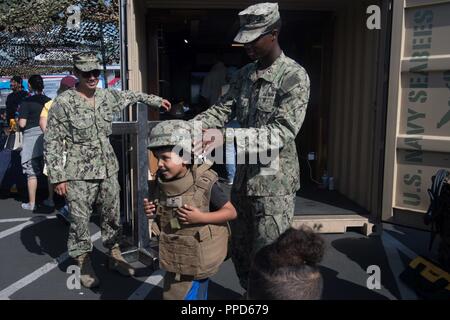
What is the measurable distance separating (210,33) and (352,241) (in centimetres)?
484

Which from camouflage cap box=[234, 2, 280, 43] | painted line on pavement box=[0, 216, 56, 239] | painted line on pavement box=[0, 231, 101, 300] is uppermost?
camouflage cap box=[234, 2, 280, 43]

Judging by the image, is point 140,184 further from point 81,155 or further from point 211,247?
point 211,247

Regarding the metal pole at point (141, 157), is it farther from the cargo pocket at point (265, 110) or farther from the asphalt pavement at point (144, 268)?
the cargo pocket at point (265, 110)

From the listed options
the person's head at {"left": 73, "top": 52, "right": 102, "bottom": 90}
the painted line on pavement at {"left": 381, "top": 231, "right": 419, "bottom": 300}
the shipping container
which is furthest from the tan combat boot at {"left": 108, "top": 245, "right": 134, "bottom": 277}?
the painted line on pavement at {"left": 381, "top": 231, "right": 419, "bottom": 300}

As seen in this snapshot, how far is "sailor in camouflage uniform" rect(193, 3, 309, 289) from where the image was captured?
92.1 inches

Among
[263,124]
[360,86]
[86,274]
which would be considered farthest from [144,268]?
[360,86]

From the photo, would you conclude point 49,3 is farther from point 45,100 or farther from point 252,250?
point 252,250

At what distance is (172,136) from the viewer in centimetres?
220

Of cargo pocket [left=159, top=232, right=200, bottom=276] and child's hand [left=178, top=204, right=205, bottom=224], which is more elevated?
child's hand [left=178, top=204, right=205, bottom=224]

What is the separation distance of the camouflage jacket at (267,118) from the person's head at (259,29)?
13 centimetres

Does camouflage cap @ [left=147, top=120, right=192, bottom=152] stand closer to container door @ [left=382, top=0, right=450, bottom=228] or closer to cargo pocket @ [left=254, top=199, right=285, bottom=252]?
cargo pocket @ [left=254, top=199, right=285, bottom=252]

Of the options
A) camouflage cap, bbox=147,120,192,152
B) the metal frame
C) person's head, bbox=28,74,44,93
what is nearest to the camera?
camouflage cap, bbox=147,120,192,152

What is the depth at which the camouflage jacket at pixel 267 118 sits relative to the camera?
2.30m
